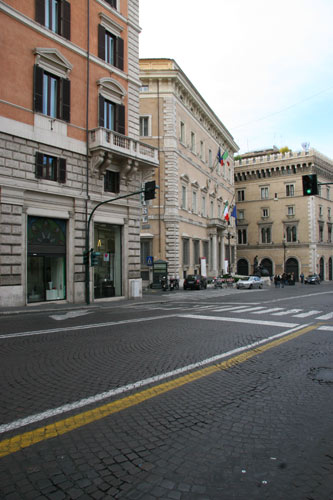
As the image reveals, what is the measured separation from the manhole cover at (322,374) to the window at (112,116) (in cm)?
1832

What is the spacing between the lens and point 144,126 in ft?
117

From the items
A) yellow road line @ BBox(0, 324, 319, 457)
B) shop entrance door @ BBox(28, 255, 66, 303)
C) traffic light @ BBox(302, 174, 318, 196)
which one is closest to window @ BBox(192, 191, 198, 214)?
shop entrance door @ BBox(28, 255, 66, 303)

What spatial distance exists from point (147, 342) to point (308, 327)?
16.6ft

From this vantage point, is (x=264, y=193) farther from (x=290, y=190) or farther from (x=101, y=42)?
(x=101, y=42)

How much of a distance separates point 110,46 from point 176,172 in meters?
14.7

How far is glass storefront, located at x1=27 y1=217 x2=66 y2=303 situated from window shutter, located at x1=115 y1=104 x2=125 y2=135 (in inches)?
264

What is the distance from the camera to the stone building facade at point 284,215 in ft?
198

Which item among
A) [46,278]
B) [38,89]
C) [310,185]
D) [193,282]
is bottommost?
[193,282]

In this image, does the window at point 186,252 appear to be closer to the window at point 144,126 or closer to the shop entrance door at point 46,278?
the window at point 144,126

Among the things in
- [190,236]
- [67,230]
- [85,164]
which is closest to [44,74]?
[85,164]

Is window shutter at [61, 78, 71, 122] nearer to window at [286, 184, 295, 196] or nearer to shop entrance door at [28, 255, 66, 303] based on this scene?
shop entrance door at [28, 255, 66, 303]

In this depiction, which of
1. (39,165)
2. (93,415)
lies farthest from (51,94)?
(93,415)

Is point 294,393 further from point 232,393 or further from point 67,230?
point 67,230

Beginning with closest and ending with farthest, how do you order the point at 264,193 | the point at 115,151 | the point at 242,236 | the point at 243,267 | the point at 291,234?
the point at 115,151 → the point at 291,234 → the point at 264,193 → the point at 243,267 → the point at 242,236
